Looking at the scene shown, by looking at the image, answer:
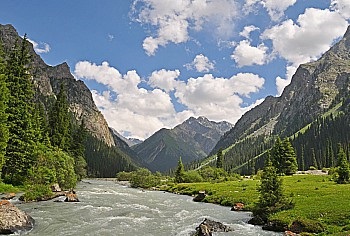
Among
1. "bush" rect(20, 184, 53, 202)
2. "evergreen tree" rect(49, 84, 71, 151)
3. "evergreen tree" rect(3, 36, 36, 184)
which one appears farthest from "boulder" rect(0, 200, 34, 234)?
"evergreen tree" rect(49, 84, 71, 151)

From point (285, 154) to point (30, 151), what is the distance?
77071 millimetres

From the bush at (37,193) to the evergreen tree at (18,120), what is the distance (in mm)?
6060

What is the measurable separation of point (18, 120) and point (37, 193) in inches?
502

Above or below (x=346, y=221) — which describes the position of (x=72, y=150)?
above

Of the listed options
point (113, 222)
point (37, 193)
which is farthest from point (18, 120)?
point (113, 222)

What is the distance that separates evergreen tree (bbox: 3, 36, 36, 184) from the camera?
170ft

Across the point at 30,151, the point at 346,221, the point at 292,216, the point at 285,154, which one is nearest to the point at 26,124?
the point at 30,151

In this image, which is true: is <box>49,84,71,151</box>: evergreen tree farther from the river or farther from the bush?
the river

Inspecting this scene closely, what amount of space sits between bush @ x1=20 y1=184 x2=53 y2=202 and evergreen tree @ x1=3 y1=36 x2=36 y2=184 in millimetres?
6060

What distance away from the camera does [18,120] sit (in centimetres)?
5209

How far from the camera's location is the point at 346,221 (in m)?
28.4

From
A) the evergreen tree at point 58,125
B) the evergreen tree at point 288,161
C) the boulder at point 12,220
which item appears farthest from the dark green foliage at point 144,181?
the boulder at point 12,220

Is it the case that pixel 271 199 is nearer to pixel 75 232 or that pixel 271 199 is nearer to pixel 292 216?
pixel 292 216

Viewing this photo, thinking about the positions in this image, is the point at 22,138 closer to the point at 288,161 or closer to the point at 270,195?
the point at 270,195
